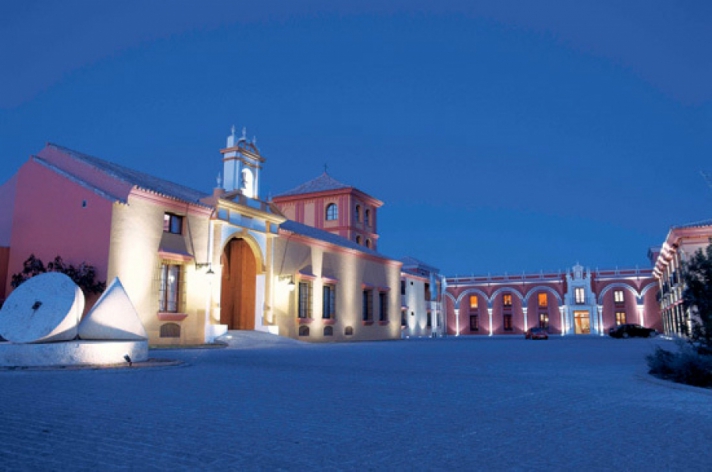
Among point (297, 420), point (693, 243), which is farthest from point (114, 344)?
point (693, 243)

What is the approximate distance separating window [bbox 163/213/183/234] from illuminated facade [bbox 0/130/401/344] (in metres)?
0.04

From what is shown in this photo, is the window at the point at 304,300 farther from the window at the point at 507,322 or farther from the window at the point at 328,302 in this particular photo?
the window at the point at 507,322

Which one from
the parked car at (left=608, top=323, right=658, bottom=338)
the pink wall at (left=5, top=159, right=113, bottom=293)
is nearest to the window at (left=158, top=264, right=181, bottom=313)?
the pink wall at (left=5, top=159, right=113, bottom=293)

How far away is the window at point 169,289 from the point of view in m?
18.9

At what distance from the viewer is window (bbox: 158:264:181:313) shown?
18.9 meters

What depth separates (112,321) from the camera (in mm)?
11625

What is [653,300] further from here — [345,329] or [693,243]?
[345,329]

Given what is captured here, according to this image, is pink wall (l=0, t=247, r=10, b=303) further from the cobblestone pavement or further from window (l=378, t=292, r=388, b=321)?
window (l=378, t=292, r=388, b=321)

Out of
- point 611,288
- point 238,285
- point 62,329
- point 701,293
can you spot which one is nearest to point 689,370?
point 701,293

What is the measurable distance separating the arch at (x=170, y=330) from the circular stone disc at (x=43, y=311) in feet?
25.4

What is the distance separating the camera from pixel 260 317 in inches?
930

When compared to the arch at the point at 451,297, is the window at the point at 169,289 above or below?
below

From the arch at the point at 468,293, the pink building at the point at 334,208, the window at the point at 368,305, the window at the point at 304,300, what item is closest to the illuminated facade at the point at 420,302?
the arch at the point at 468,293

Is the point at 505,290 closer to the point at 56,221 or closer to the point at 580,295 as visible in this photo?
the point at 580,295
